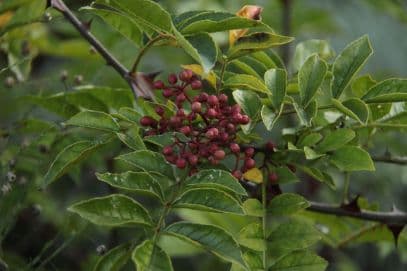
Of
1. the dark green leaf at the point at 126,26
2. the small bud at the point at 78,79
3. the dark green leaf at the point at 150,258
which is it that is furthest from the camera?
the small bud at the point at 78,79

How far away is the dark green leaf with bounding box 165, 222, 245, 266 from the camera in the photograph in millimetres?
1178

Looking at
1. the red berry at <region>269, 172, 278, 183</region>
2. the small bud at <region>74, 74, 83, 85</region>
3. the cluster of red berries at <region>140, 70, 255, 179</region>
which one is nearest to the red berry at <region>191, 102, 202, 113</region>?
the cluster of red berries at <region>140, 70, 255, 179</region>

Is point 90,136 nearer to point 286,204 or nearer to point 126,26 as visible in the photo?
point 126,26

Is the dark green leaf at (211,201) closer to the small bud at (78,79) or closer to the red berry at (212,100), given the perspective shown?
the red berry at (212,100)

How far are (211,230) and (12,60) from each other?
89cm

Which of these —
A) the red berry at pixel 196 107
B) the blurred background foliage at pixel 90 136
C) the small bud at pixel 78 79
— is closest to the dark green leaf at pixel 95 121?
the red berry at pixel 196 107

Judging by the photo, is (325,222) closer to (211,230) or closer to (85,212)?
(211,230)

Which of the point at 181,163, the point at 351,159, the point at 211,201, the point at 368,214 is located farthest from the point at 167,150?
the point at 368,214

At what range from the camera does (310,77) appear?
1.38m

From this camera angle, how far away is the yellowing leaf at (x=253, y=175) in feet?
4.69

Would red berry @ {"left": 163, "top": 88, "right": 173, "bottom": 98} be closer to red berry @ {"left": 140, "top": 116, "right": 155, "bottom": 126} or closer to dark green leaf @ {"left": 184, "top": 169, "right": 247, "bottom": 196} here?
red berry @ {"left": 140, "top": 116, "right": 155, "bottom": 126}

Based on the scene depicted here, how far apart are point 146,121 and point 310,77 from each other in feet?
0.96

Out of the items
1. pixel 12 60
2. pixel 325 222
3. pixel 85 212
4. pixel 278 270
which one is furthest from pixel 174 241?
pixel 85 212

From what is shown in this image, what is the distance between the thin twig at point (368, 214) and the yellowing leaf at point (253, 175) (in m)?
0.18
